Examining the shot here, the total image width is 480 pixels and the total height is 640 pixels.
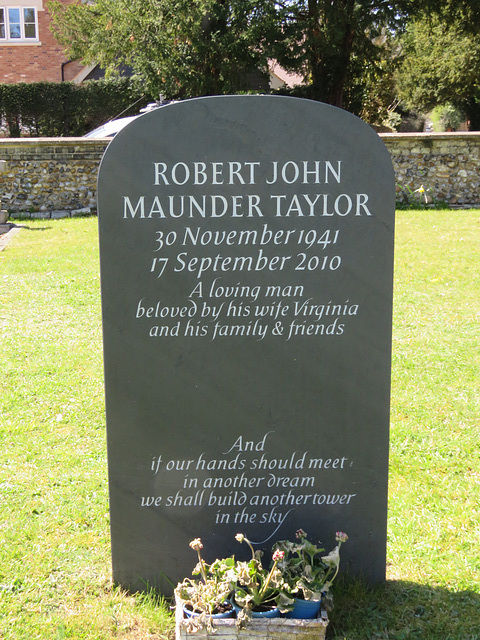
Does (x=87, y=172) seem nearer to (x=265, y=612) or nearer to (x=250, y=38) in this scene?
(x=250, y=38)

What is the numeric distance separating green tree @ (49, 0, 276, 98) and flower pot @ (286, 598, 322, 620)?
1687 cm

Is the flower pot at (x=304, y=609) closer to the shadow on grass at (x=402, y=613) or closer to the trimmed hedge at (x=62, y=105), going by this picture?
the shadow on grass at (x=402, y=613)

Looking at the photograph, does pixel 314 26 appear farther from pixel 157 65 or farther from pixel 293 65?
pixel 157 65

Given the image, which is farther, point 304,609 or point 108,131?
point 108,131

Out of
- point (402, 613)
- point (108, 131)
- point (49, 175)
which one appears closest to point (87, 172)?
point (49, 175)

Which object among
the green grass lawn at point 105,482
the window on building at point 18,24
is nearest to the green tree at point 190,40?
the window on building at point 18,24

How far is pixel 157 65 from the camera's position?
1838cm

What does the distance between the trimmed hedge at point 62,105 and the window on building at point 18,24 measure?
6.25 meters

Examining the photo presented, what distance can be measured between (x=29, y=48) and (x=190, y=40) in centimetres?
1219

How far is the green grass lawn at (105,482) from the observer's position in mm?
2615

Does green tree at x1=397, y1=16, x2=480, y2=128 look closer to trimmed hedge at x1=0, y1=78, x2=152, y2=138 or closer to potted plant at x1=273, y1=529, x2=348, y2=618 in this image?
trimmed hedge at x1=0, y1=78, x2=152, y2=138

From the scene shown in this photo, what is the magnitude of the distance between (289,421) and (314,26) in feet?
56.9

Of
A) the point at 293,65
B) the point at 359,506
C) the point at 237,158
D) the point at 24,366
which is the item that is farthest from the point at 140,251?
the point at 293,65

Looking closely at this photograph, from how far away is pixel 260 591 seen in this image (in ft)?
7.51
